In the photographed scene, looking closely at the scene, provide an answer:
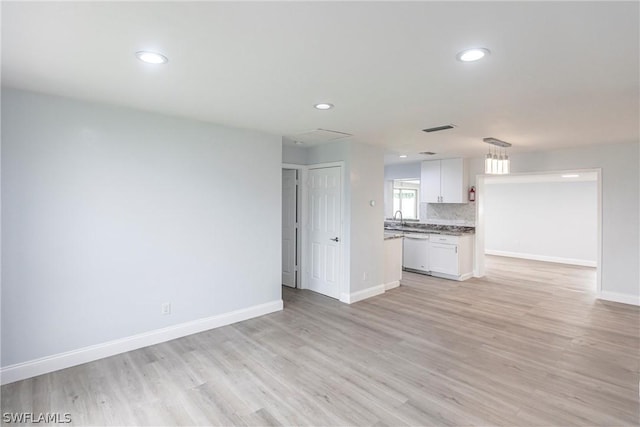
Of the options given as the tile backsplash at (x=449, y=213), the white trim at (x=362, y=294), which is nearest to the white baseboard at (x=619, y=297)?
the tile backsplash at (x=449, y=213)

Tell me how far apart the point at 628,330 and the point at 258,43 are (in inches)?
201

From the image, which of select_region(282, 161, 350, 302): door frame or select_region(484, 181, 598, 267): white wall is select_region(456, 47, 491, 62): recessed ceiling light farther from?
select_region(484, 181, 598, 267): white wall

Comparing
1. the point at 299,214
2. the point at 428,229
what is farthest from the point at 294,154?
the point at 428,229

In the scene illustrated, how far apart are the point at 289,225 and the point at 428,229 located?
3.16 m

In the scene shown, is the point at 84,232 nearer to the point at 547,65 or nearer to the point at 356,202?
the point at 356,202

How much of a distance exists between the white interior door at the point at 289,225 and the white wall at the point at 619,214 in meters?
4.62

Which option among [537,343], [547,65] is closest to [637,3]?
[547,65]

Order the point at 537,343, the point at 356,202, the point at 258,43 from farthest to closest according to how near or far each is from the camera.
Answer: the point at 356,202 < the point at 537,343 < the point at 258,43

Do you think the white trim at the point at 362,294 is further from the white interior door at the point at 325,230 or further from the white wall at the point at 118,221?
the white wall at the point at 118,221

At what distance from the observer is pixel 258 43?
188cm

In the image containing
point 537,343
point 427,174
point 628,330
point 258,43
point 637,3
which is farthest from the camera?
point 427,174

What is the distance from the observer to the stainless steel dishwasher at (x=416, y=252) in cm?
684

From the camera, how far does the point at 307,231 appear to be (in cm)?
561

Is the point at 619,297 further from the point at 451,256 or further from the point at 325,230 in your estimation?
the point at 325,230
